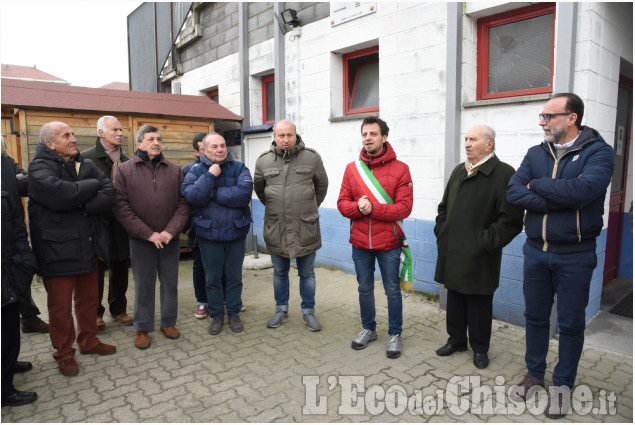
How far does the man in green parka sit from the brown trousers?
2.87 meters

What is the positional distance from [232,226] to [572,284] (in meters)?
2.73

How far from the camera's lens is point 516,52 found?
4.44 metres

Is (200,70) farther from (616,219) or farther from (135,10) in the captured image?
(616,219)

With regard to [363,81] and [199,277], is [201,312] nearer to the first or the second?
[199,277]

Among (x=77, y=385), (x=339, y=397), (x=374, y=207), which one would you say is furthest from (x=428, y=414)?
(x=77, y=385)

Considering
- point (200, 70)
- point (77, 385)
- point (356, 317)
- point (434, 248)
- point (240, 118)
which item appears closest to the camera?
point (77, 385)

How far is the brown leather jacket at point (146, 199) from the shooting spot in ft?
12.2

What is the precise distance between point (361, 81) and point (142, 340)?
4.27 metres

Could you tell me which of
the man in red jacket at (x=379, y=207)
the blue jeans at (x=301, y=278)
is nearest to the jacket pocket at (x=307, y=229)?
the blue jeans at (x=301, y=278)

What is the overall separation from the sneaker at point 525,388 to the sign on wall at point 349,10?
14.5ft

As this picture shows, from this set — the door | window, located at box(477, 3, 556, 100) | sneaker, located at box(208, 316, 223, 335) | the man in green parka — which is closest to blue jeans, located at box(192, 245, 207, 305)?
sneaker, located at box(208, 316, 223, 335)

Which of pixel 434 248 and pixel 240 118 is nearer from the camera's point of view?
pixel 434 248

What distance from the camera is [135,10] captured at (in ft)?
34.9

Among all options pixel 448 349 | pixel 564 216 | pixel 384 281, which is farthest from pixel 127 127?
pixel 564 216
